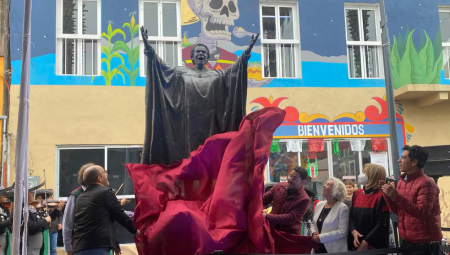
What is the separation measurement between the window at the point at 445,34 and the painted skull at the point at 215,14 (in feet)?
14.6

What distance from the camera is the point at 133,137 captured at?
336 inches

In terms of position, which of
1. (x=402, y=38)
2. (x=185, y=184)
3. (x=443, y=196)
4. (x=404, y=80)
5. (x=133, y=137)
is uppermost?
(x=402, y=38)

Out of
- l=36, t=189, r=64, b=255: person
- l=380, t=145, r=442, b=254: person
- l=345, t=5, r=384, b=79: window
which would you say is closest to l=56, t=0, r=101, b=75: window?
l=36, t=189, r=64, b=255: person

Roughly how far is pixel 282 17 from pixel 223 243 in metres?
6.83

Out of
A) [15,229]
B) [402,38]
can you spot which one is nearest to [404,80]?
[402,38]

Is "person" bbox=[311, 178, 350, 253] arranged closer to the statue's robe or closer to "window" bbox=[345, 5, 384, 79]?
the statue's robe

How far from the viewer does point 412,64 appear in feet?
31.4

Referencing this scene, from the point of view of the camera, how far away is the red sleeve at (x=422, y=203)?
11.2ft

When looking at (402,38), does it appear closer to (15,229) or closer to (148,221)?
(148,221)

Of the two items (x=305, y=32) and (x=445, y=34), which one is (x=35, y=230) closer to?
(x=305, y=32)

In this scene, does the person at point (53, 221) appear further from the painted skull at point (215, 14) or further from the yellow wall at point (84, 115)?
the painted skull at point (215, 14)

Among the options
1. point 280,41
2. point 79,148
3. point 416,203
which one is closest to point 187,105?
point 416,203

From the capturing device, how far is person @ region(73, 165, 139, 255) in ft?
12.0

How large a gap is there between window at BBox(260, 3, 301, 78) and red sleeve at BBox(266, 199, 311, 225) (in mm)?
5505
